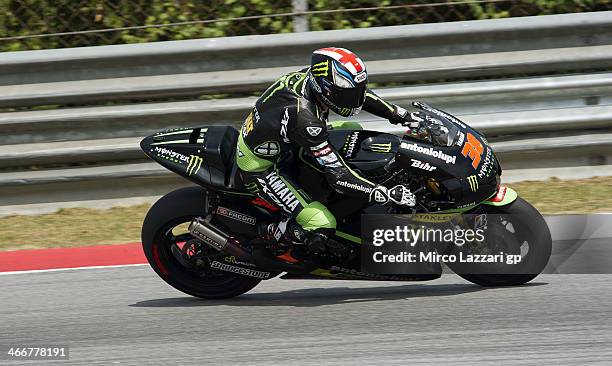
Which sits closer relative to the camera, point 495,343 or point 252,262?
point 495,343

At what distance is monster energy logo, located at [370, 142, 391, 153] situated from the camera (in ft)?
17.8

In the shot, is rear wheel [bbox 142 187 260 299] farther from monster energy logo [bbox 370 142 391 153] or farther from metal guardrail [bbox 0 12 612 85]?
metal guardrail [bbox 0 12 612 85]

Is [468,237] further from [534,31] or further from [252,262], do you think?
[534,31]

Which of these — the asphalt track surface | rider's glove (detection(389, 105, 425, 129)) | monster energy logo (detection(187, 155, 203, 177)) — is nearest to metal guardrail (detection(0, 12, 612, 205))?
the asphalt track surface

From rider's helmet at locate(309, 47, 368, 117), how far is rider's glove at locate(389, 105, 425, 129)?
375mm

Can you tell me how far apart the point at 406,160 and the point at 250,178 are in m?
0.95

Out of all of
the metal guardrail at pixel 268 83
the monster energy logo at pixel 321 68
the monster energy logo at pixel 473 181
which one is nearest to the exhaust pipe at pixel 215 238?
the monster energy logo at pixel 321 68

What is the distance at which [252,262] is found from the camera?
5707 millimetres

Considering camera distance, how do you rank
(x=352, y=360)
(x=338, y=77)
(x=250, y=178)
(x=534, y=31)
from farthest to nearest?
(x=534, y=31)
(x=250, y=178)
(x=338, y=77)
(x=352, y=360)

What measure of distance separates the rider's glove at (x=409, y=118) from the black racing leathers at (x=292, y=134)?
0.06 feet

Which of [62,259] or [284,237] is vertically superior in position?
[284,237]

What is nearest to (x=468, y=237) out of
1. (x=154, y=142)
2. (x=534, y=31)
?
(x=154, y=142)

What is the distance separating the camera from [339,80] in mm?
5184

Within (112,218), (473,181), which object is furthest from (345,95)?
(112,218)
